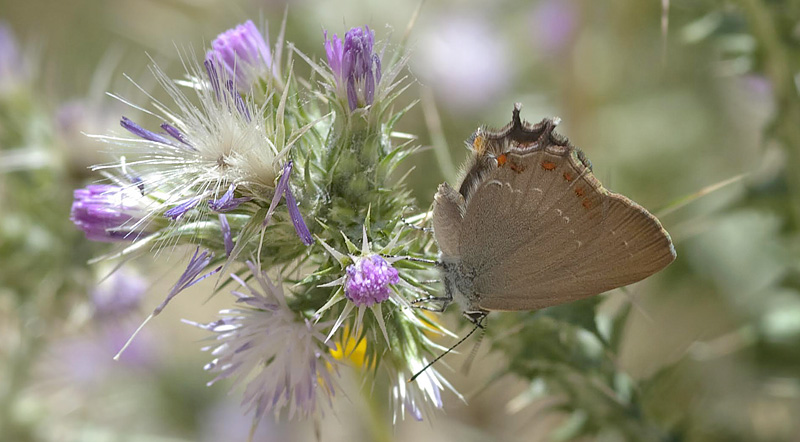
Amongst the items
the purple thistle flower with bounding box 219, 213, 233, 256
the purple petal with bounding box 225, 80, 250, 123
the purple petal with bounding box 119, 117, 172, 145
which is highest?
the purple petal with bounding box 225, 80, 250, 123

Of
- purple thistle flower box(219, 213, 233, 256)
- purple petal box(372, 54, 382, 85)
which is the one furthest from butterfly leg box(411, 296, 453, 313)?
purple petal box(372, 54, 382, 85)

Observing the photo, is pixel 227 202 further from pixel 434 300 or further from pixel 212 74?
pixel 434 300

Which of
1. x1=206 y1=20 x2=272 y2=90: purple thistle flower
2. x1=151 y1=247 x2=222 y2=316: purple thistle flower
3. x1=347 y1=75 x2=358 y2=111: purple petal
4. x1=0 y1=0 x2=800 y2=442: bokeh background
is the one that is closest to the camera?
→ x1=151 y1=247 x2=222 y2=316: purple thistle flower

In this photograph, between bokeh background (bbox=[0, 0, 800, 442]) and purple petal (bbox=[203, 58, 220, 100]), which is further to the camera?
bokeh background (bbox=[0, 0, 800, 442])

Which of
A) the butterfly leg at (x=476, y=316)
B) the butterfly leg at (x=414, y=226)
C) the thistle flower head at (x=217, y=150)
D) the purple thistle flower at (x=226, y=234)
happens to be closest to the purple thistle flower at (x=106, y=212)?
the thistle flower head at (x=217, y=150)

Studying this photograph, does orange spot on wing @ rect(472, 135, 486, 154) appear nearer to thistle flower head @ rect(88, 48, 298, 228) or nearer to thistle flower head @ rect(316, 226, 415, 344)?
thistle flower head @ rect(316, 226, 415, 344)

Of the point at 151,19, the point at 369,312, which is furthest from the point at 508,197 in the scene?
the point at 151,19

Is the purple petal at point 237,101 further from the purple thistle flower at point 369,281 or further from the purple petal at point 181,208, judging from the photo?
the purple thistle flower at point 369,281
